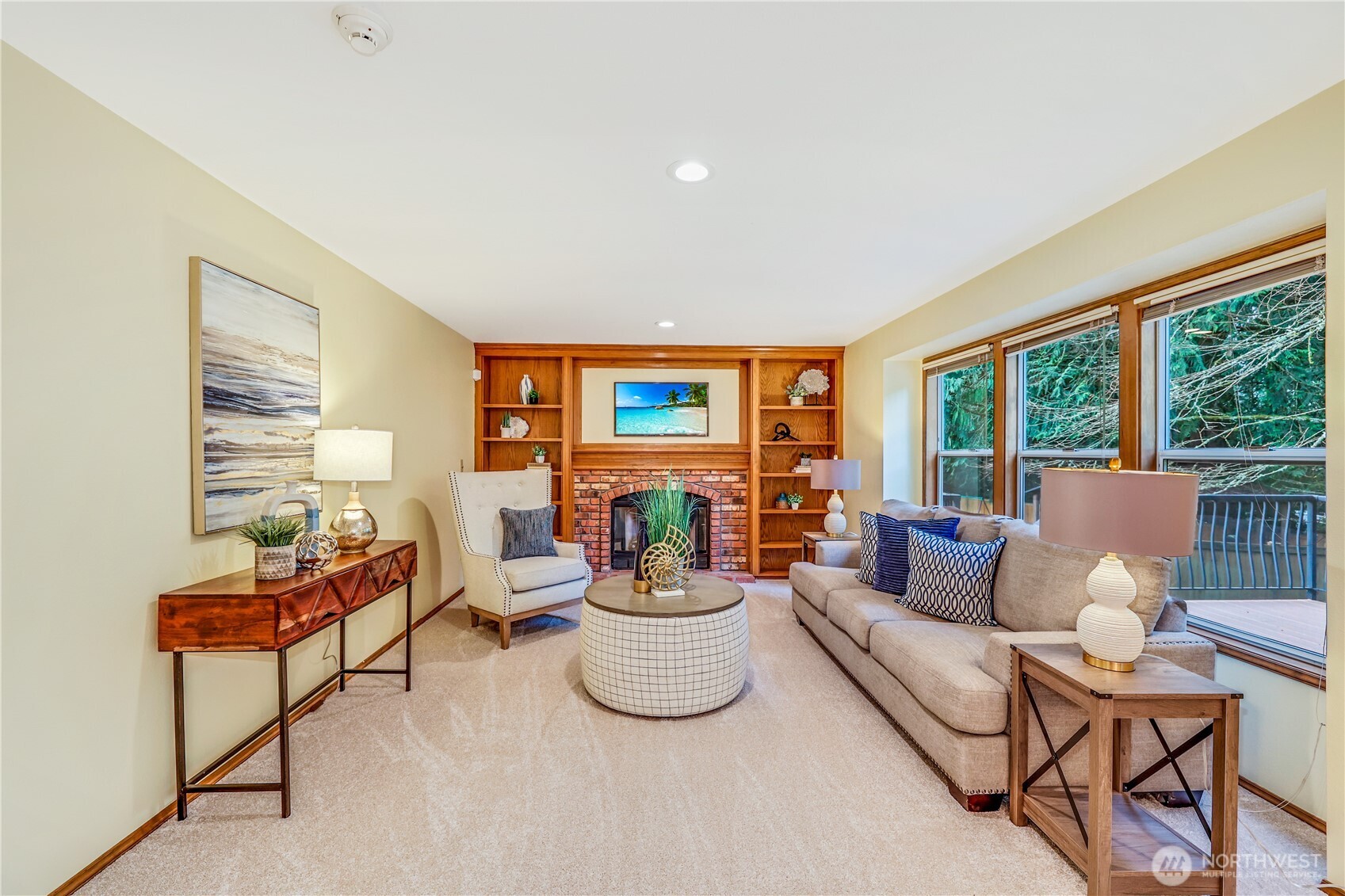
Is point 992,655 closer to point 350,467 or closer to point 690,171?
point 690,171

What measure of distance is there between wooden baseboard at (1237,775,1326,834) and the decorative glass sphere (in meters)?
3.64

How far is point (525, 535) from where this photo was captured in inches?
168

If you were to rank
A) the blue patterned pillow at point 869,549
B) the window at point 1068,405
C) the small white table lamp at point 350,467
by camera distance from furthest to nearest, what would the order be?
1. the blue patterned pillow at point 869,549
2. the window at point 1068,405
3. the small white table lamp at point 350,467

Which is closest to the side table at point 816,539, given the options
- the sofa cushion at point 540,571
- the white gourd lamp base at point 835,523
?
the white gourd lamp base at point 835,523

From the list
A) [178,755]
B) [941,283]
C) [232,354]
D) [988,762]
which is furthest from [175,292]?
[941,283]

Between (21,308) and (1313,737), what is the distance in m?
4.19

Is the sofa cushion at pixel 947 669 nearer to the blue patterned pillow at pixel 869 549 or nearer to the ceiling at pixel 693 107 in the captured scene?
the blue patterned pillow at pixel 869 549

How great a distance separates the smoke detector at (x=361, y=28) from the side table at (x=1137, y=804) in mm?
2568

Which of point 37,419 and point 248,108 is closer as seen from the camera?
point 37,419

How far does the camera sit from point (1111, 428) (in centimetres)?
302

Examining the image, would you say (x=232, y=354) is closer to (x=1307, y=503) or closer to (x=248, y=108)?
(x=248, y=108)

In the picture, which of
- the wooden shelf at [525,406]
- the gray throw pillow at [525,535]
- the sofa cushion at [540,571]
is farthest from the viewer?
the wooden shelf at [525,406]

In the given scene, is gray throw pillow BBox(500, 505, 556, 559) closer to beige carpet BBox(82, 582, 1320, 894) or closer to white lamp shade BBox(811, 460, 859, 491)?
beige carpet BBox(82, 582, 1320, 894)

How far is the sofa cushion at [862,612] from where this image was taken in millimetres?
2936
